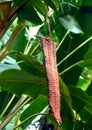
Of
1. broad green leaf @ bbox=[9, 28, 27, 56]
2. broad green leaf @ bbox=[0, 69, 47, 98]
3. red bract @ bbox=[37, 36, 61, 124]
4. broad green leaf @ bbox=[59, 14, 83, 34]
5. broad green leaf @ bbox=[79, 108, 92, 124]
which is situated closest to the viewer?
red bract @ bbox=[37, 36, 61, 124]

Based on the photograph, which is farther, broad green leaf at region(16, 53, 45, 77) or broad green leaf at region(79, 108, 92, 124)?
broad green leaf at region(79, 108, 92, 124)

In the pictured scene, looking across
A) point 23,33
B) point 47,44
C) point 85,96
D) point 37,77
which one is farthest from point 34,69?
point 23,33

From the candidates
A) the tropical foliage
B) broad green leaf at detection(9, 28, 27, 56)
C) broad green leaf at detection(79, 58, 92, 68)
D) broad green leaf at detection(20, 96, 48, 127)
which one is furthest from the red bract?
broad green leaf at detection(9, 28, 27, 56)

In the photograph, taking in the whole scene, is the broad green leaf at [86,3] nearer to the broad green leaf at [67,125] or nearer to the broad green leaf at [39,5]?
the broad green leaf at [39,5]

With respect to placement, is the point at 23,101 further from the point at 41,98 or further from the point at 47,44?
the point at 47,44

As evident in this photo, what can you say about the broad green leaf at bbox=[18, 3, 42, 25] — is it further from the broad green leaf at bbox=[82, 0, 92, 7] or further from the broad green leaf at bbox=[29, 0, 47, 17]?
the broad green leaf at bbox=[82, 0, 92, 7]

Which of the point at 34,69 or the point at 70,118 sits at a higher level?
the point at 34,69
